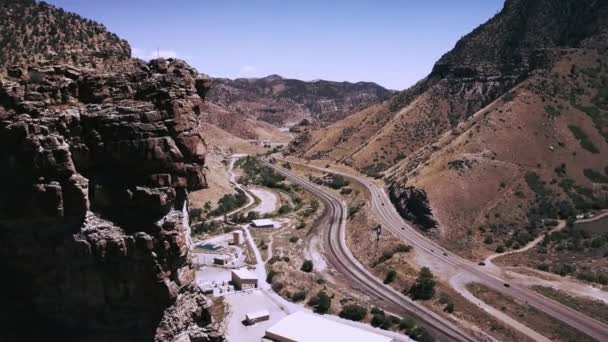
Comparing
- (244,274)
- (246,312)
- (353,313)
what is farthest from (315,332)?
(244,274)

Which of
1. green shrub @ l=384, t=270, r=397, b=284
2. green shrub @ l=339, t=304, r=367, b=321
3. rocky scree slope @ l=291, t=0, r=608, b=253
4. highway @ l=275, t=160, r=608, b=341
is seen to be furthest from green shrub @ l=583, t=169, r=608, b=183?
green shrub @ l=339, t=304, r=367, b=321

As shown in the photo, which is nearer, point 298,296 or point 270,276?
point 298,296

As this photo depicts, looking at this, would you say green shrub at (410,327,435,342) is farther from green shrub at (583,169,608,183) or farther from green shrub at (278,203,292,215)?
green shrub at (583,169,608,183)

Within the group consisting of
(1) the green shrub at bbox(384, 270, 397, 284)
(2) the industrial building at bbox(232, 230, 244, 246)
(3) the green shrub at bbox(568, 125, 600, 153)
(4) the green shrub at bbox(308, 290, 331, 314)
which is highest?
(3) the green shrub at bbox(568, 125, 600, 153)

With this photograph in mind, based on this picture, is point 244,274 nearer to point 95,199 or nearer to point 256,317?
point 256,317

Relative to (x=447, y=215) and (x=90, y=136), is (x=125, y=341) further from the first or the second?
(x=447, y=215)
